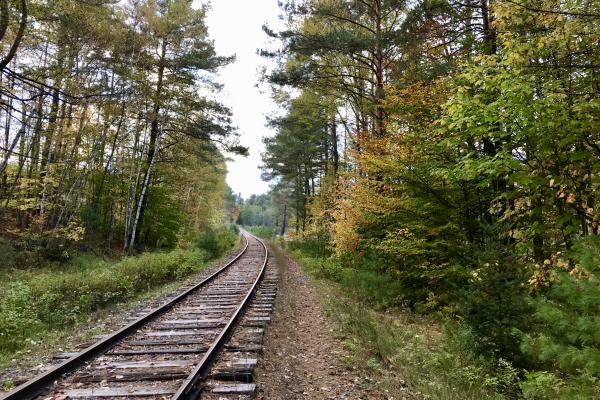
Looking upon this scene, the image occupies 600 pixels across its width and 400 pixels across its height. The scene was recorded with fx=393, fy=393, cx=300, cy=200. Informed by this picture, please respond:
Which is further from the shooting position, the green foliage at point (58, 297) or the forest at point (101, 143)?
the forest at point (101, 143)

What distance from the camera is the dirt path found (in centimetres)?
549

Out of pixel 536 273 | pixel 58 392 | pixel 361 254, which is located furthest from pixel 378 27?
pixel 58 392

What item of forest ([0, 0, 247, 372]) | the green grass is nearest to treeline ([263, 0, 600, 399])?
the green grass

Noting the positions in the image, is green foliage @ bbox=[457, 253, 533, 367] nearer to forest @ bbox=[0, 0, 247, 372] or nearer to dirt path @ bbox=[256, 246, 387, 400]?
dirt path @ bbox=[256, 246, 387, 400]

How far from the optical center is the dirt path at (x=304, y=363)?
5.49 metres

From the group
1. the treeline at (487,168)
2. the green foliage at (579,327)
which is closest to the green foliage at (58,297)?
the treeline at (487,168)

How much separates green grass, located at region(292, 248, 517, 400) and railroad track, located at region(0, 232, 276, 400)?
195 centimetres

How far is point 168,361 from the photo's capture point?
19.1 ft

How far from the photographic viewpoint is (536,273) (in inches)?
215

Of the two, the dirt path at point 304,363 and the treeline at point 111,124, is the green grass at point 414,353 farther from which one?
the treeline at point 111,124

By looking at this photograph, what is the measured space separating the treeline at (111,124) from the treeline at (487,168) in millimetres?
6119

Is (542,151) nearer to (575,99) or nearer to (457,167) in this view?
(575,99)

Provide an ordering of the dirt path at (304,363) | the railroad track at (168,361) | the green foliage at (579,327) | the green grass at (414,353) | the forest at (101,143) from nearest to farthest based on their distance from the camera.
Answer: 1. the green foliage at (579,327)
2. the railroad track at (168,361)
3. the green grass at (414,353)
4. the dirt path at (304,363)
5. the forest at (101,143)

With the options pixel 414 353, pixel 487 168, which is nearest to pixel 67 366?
pixel 414 353
